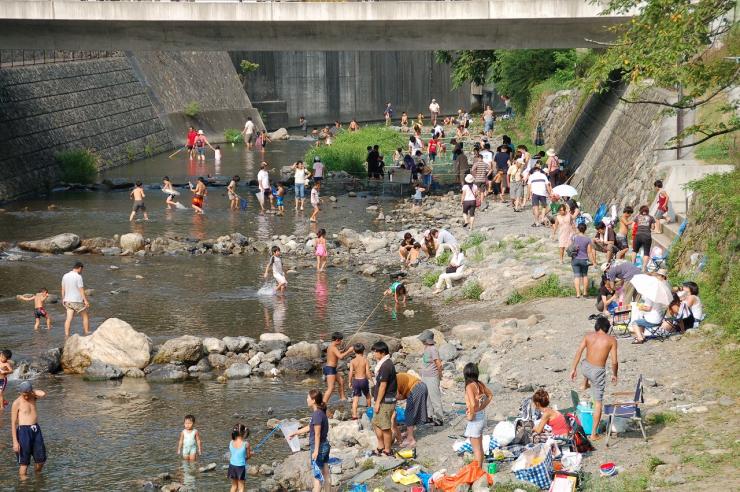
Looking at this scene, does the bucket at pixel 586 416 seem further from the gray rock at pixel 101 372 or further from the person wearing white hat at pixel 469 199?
the person wearing white hat at pixel 469 199

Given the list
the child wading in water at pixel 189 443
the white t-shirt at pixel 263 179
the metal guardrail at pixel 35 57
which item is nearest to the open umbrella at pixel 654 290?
the child wading in water at pixel 189 443

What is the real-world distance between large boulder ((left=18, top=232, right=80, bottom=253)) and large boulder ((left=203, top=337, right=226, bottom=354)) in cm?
1115

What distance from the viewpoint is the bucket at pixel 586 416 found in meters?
15.9

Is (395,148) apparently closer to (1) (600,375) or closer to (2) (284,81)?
(2) (284,81)

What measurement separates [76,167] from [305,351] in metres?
25.0

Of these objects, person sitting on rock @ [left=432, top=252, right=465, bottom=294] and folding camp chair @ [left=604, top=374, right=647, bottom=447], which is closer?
folding camp chair @ [left=604, top=374, right=647, bottom=447]

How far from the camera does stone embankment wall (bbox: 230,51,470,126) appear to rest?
7056cm

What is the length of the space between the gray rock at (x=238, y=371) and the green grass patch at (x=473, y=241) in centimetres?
1038

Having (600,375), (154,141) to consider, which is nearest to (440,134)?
(154,141)

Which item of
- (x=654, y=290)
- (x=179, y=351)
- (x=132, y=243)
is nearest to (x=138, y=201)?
(x=132, y=243)

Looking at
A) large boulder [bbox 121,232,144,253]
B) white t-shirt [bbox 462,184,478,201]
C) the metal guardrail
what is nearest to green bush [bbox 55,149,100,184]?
the metal guardrail

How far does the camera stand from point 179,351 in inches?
866

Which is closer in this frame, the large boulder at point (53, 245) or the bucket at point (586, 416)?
the bucket at point (586, 416)

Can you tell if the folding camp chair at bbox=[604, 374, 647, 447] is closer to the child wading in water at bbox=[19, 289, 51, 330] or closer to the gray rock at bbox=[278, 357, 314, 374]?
the gray rock at bbox=[278, 357, 314, 374]
